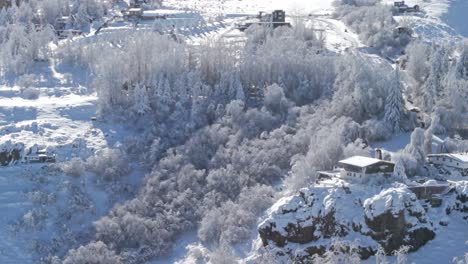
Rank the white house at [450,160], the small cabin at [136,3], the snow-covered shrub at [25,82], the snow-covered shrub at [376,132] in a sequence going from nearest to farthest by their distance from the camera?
the white house at [450,160] < the snow-covered shrub at [376,132] < the snow-covered shrub at [25,82] < the small cabin at [136,3]

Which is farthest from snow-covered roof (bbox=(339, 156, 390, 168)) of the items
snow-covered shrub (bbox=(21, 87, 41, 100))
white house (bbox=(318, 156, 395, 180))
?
snow-covered shrub (bbox=(21, 87, 41, 100))

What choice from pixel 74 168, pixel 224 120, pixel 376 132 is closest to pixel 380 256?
pixel 376 132

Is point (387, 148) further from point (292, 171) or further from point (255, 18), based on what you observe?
point (255, 18)

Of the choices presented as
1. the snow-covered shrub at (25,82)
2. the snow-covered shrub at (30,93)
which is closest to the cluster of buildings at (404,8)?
the snow-covered shrub at (25,82)

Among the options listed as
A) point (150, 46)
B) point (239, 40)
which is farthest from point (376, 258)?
Result: point (239, 40)

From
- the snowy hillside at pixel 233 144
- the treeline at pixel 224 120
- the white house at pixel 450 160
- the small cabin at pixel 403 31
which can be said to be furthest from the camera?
the small cabin at pixel 403 31

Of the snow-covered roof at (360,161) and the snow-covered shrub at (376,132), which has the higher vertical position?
the snow-covered roof at (360,161)

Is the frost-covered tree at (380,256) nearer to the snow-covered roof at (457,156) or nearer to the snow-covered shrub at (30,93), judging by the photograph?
the snow-covered roof at (457,156)

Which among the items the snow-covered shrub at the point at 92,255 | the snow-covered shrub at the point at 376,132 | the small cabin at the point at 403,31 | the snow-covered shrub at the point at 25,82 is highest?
the small cabin at the point at 403,31
